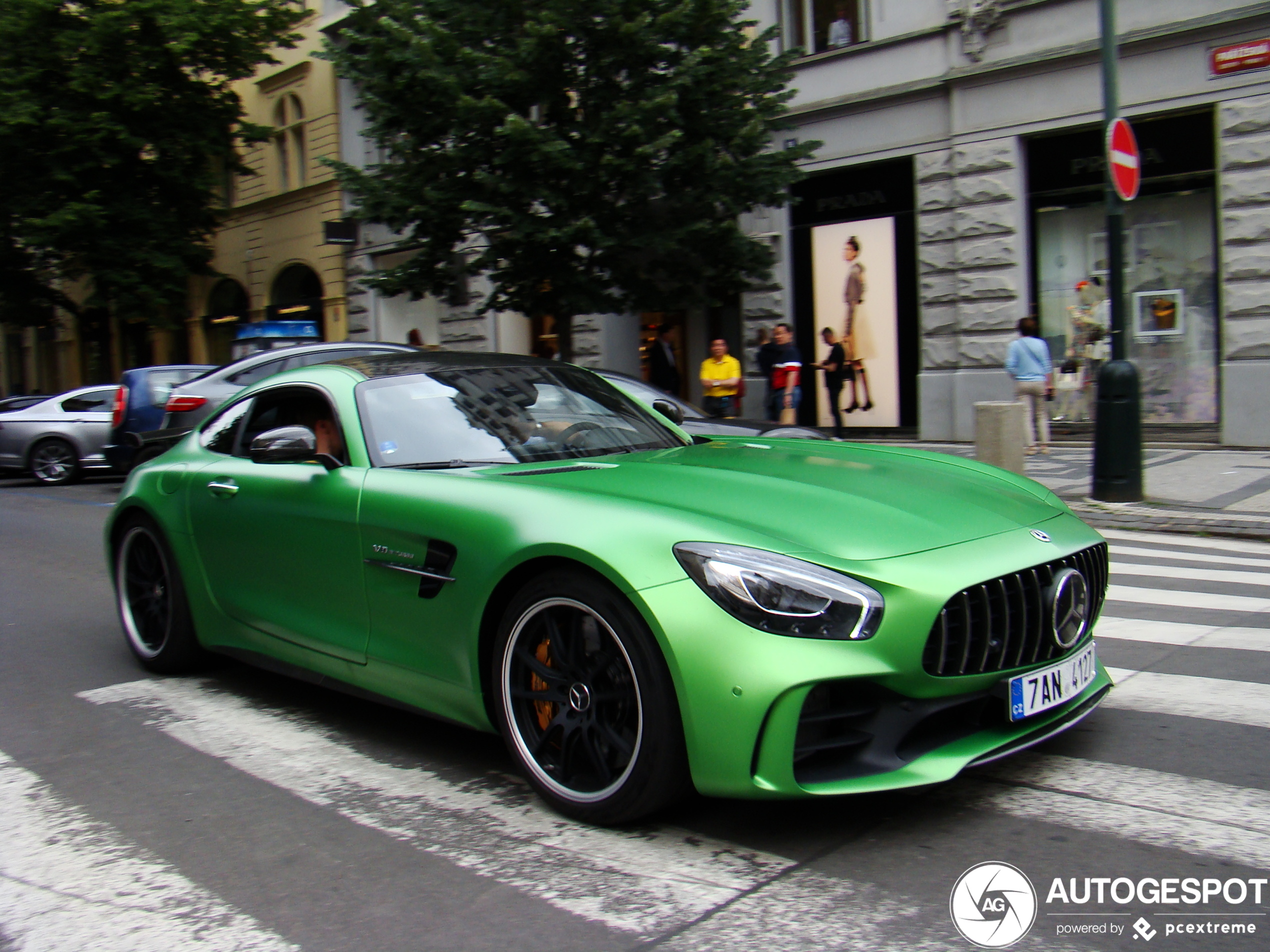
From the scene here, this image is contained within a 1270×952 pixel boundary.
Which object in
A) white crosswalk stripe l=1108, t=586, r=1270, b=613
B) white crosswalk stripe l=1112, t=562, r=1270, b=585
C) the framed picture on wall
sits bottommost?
white crosswalk stripe l=1112, t=562, r=1270, b=585

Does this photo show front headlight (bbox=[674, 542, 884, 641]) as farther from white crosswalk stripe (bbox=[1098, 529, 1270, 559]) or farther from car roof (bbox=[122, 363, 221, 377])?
car roof (bbox=[122, 363, 221, 377])

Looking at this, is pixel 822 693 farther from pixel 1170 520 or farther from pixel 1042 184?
pixel 1042 184

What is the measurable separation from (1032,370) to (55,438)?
14054mm

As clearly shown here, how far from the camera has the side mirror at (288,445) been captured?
4.20 meters

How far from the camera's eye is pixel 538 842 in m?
3.28

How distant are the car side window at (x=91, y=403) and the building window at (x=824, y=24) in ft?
39.4

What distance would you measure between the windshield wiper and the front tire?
74 centimetres

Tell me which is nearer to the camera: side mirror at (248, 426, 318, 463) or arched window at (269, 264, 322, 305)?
side mirror at (248, 426, 318, 463)

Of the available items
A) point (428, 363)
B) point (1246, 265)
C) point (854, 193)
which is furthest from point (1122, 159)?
point (854, 193)

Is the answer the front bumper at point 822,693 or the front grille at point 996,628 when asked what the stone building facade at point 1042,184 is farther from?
the front bumper at point 822,693

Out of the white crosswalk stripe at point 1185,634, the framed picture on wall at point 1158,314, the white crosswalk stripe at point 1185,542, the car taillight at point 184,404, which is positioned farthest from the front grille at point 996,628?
the framed picture on wall at point 1158,314

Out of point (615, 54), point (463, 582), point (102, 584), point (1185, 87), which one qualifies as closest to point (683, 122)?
point (615, 54)

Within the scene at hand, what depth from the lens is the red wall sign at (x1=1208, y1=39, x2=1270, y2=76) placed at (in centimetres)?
1383

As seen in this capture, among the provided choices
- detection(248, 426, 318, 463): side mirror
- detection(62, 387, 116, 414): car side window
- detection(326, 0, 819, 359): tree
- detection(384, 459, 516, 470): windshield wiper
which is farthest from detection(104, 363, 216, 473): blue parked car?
detection(384, 459, 516, 470): windshield wiper
